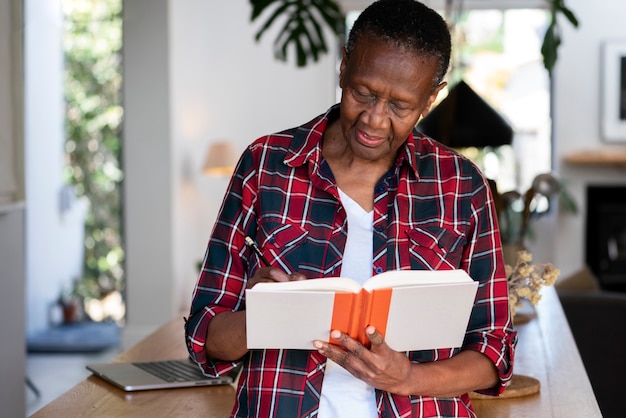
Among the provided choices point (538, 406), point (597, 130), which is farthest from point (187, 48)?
point (538, 406)

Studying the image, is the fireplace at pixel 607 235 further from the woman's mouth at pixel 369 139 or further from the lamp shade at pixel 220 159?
the woman's mouth at pixel 369 139

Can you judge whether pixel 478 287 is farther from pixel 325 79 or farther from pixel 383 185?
pixel 325 79

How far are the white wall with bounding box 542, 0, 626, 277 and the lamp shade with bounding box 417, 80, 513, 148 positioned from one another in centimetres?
419

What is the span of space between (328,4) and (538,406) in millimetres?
2202

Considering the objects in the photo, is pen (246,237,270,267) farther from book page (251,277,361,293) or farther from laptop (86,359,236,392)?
laptop (86,359,236,392)

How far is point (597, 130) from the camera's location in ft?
25.6

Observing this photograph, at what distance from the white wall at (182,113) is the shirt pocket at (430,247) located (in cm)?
494

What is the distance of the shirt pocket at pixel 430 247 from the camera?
1563 millimetres

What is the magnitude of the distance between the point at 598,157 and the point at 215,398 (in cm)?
596

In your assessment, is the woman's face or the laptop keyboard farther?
the laptop keyboard

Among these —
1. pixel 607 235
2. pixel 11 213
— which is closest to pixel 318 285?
pixel 11 213

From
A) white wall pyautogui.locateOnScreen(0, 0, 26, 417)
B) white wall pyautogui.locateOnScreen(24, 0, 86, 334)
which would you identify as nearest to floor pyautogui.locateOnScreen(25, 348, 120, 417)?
white wall pyautogui.locateOnScreen(24, 0, 86, 334)

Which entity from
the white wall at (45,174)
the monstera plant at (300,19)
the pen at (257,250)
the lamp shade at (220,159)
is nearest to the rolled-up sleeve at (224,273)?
the pen at (257,250)

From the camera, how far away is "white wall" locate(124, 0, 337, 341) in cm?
632
